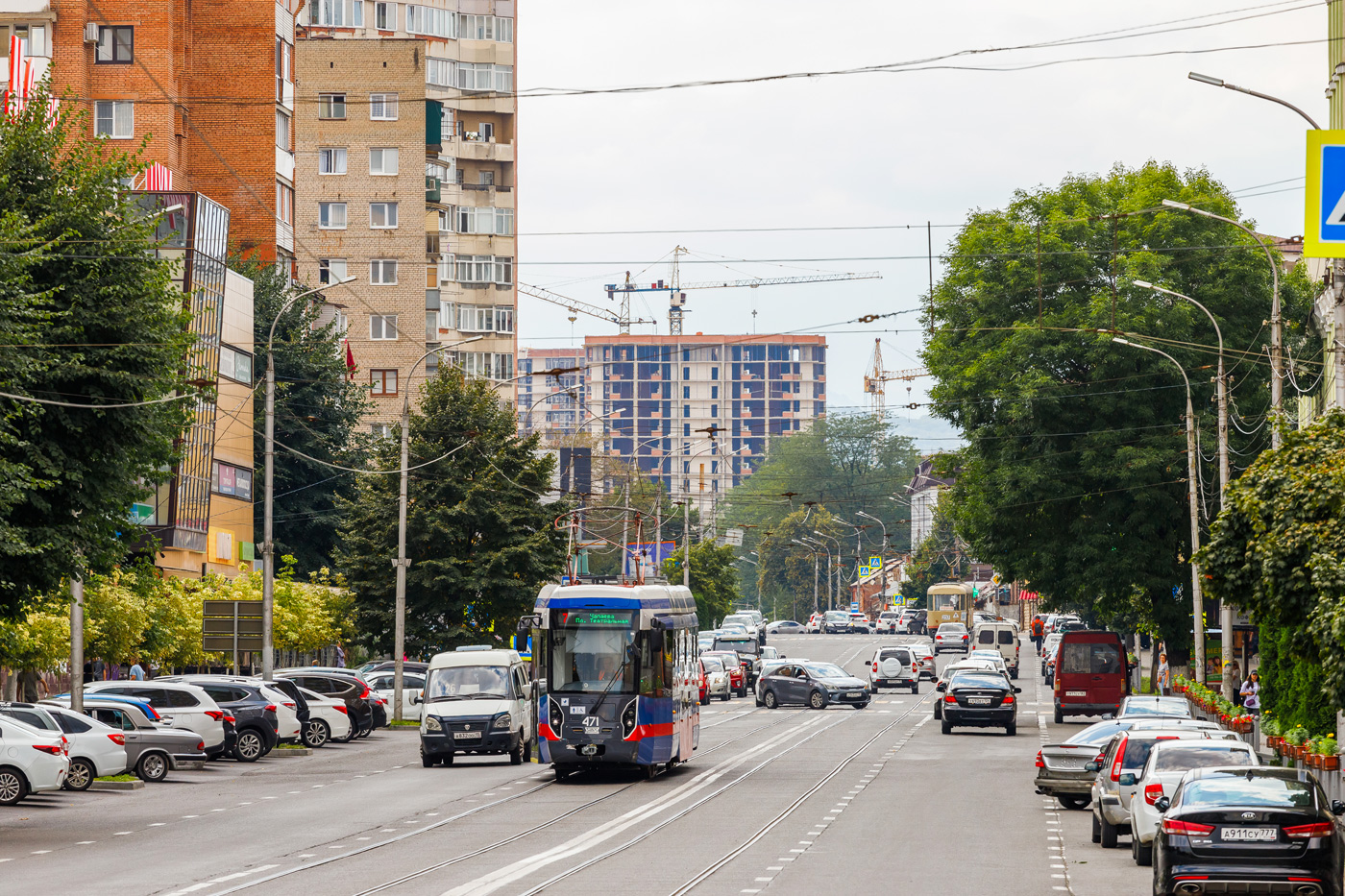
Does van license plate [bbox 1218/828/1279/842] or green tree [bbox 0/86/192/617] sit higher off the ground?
green tree [bbox 0/86/192/617]

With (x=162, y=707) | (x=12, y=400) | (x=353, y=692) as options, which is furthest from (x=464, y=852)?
(x=353, y=692)

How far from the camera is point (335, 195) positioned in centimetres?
9319

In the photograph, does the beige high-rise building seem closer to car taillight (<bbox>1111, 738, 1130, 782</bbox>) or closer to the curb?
the curb

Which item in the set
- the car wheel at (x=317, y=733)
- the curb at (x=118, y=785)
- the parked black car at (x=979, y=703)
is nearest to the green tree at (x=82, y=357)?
the curb at (x=118, y=785)

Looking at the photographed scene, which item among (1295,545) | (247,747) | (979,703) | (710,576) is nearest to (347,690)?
(247,747)

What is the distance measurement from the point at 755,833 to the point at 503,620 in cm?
3537

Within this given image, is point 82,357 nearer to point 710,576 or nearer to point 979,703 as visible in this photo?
point 979,703

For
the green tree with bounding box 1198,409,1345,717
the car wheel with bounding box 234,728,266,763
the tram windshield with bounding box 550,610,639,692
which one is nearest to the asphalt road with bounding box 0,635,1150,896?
the car wheel with bounding box 234,728,266,763

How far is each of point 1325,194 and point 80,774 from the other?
71.0 ft

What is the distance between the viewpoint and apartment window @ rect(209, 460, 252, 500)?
→ 60.5 meters

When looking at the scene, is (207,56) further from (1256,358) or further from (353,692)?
(1256,358)

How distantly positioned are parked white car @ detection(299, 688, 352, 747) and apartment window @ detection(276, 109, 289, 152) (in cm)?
3899

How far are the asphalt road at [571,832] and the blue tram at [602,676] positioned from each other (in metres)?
0.70

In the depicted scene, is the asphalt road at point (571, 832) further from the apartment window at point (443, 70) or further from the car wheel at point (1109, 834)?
the apartment window at point (443, 70)
